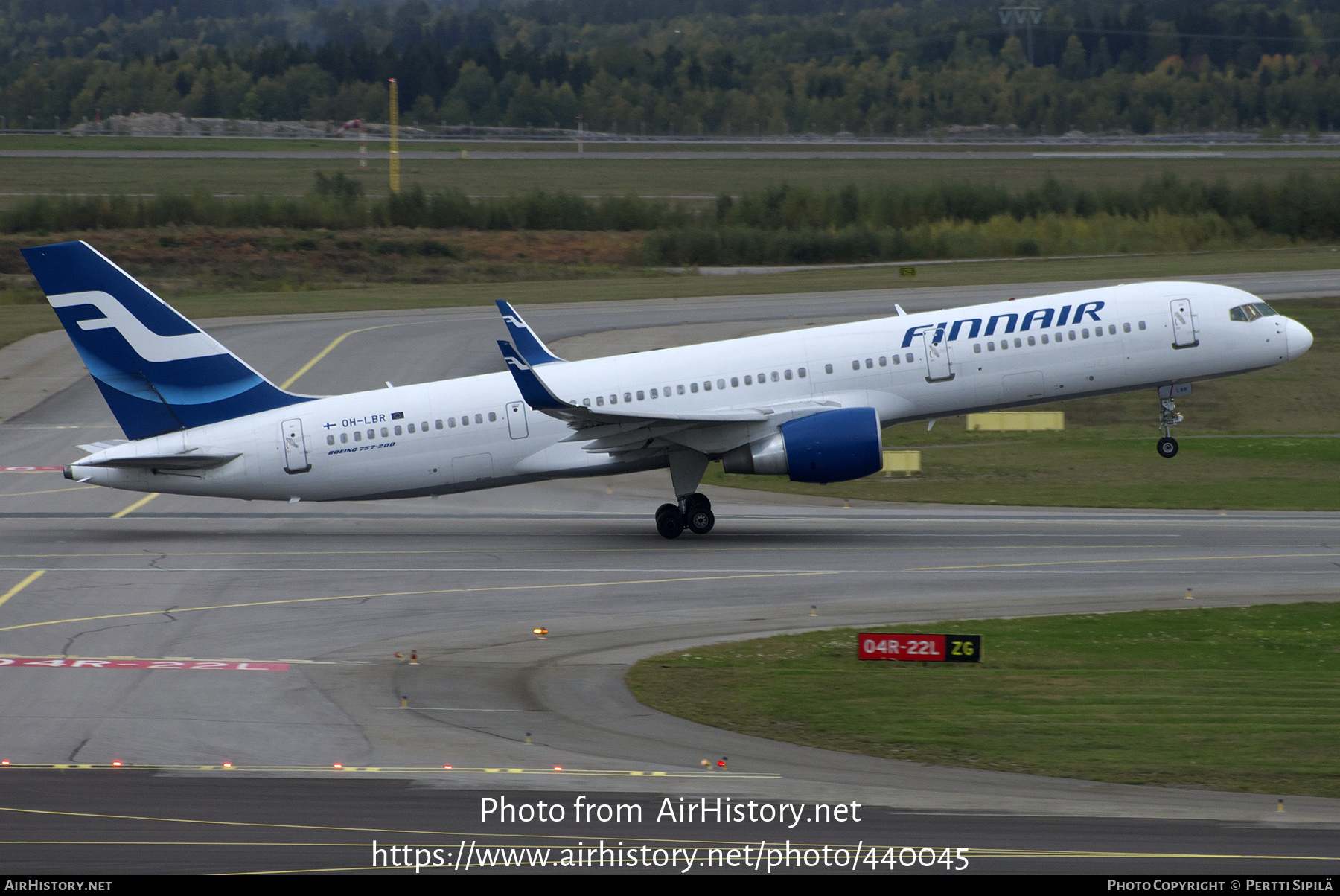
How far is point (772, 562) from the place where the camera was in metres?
33.8

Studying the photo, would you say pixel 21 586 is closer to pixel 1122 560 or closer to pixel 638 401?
pixel 638 401

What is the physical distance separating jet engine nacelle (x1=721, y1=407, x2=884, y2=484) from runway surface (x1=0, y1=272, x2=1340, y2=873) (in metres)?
1.91

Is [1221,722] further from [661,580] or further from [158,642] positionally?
[158,642]

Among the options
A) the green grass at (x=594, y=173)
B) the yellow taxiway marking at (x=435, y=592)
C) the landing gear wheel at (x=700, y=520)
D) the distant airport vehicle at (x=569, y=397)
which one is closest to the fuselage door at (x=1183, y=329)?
the distant airport vehicle at (x=569, y=397)

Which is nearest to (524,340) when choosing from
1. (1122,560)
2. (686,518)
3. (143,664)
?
(686,518)

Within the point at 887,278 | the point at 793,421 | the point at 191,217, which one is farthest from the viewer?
the point at 191,217

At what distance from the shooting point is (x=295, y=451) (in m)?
36.5

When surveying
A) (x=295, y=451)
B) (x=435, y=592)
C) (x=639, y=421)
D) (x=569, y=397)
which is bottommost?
(x=435, y=592)

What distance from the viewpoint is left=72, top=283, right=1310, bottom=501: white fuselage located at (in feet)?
120

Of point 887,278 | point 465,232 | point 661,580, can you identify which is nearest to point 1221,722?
point 661,580

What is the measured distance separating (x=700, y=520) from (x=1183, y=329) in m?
13.8

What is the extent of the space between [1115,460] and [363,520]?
2362 cm

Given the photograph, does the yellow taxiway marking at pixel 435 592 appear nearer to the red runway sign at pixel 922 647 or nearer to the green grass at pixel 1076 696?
the green grass at pixel 1076 696

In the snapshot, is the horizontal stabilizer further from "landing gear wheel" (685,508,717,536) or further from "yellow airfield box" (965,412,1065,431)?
"yellow airfield box" (965,412,1065,431)
